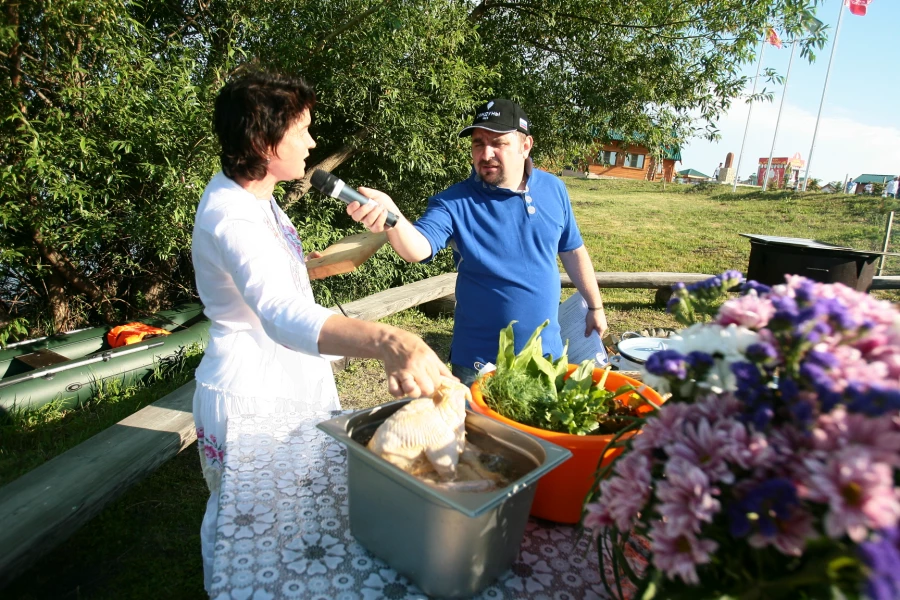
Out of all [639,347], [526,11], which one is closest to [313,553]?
[639,347]

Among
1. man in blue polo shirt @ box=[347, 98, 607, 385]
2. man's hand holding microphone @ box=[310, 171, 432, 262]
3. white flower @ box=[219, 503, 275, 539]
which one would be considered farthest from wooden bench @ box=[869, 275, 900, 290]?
white flower @ box=[219, 503, 275, 539]

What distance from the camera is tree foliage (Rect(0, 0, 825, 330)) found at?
4.54 m

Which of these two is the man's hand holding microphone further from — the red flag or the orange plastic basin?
the red flag

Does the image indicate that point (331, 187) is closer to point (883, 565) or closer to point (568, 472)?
point (568, 472)

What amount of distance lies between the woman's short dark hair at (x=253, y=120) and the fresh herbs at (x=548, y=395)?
1011mm

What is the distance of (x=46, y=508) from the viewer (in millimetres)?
2490

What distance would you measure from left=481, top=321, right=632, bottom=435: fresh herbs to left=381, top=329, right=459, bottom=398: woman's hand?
0.82ft

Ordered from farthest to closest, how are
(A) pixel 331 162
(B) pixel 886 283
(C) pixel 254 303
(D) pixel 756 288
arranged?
(B) pixel 886 283, (A) pixel 331 162, (C) pixel 254 303, (D) pixel 756 288

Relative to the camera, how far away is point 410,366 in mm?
1306

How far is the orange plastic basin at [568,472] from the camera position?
1.28m

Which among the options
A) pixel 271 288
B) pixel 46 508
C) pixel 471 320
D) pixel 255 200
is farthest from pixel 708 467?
pixel 46 508

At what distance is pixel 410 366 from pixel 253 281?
526 millimetres

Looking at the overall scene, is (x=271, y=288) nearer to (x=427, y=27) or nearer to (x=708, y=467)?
(x=708, y=467)

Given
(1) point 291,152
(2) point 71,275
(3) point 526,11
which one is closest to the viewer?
(1) point 291,152
